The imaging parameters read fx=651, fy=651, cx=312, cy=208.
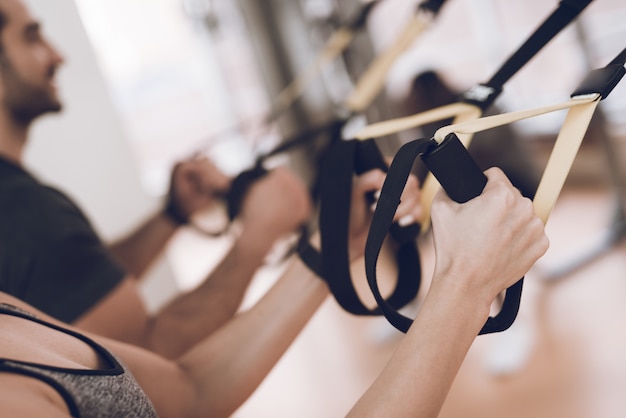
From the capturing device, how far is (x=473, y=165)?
2.18 feet

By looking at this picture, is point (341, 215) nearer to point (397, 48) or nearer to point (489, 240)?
point (489, 240)

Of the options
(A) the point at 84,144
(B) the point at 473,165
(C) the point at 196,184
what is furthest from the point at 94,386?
(A) the point at 84,144

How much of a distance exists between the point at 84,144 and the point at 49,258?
3.40 ft

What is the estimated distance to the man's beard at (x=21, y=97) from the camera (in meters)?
1.45

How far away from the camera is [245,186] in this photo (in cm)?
134

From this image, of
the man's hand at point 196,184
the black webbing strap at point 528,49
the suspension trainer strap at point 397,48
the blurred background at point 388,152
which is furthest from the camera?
the blurred background at point 388,152

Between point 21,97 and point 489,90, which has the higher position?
point 21,97

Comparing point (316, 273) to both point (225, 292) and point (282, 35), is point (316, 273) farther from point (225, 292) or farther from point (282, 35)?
point (282, 35)

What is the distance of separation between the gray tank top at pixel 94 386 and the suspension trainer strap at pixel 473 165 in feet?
1.00

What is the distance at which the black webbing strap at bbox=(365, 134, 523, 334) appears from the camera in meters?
0.67

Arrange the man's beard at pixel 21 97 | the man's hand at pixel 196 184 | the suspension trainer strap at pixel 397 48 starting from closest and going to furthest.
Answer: the suspension trainer strap at pixel 397 48
the man's beard at pixel 21 97
the man's hand at pixel 196 184

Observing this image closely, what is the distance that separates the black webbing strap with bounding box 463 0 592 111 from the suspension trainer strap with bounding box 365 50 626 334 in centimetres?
14

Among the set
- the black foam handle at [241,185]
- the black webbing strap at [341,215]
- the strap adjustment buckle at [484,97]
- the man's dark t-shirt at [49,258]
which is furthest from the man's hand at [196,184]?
the strap adjustment buckle at [484,97]

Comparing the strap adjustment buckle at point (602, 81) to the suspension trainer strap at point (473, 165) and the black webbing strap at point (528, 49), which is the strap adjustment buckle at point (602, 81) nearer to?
the suspension trainer strap at point (473, 165)
